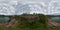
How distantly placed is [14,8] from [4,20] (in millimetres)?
295

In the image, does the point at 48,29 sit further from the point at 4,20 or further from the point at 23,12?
the point at 4,20

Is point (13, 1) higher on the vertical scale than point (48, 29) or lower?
higher

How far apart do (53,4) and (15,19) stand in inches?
30.1

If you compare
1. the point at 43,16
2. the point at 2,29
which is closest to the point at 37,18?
the point at 43,16

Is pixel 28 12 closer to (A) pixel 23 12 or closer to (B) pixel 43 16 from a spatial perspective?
(A) pixel 23 12

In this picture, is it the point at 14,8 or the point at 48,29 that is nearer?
the point at 48,29

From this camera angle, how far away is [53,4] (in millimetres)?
2695

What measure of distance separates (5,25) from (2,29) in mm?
117

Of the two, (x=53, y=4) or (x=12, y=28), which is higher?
(x=53, y=4)

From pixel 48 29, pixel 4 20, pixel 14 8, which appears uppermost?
pixel 14 8

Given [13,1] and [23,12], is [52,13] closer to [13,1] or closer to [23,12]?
[23,12]

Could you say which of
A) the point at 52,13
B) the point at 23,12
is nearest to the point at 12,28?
the point at 23,12

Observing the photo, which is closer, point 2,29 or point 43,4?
point 2,29

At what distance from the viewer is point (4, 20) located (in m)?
2.71
